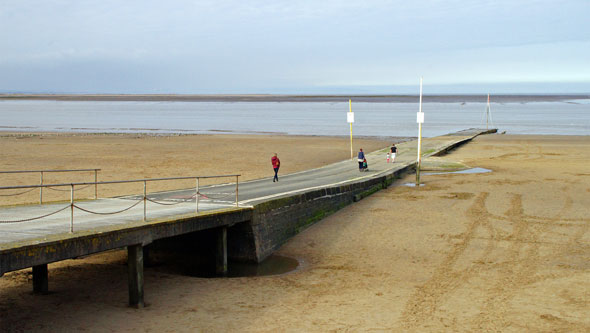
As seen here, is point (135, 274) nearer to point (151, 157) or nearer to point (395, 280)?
point (395, 280)

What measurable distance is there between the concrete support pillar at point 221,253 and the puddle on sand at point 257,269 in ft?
0.56

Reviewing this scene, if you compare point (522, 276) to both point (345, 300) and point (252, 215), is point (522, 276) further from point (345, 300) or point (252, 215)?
point (252, 215)

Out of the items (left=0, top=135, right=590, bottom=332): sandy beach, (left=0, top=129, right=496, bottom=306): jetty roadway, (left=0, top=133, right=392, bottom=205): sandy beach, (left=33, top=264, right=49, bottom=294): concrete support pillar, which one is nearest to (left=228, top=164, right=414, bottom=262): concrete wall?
(left=0, top=129, right=496, bottom=306): jetty roadway

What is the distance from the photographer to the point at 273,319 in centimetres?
1241

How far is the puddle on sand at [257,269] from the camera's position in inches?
628

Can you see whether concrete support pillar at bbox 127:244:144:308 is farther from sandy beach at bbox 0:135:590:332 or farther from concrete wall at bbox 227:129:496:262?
concrete wall at bbox 227:129:496:262

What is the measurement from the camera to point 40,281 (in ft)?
44.7

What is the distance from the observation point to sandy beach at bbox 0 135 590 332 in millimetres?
12211

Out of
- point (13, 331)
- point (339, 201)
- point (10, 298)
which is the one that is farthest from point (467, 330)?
point (339, 201)

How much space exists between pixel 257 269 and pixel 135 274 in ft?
13.9

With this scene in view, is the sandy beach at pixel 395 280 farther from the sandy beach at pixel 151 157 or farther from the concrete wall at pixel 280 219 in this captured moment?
the sandy beach at pixel 151 157

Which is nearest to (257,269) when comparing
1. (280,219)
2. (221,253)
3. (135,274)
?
(221,253)

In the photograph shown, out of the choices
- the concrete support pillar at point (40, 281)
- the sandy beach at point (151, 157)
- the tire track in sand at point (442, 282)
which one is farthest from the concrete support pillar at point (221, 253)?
the sandy beach at point (151, 157)

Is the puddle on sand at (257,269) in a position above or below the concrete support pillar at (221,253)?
below
